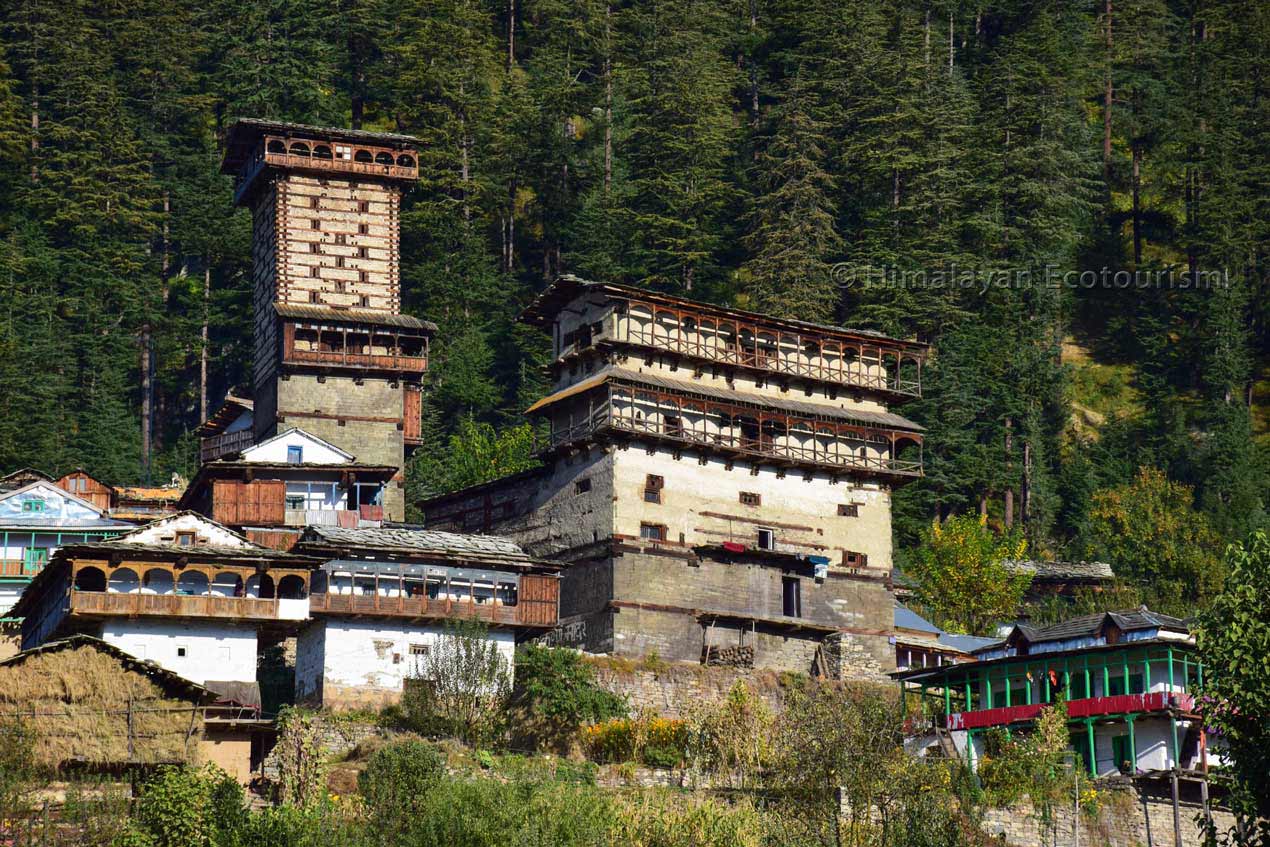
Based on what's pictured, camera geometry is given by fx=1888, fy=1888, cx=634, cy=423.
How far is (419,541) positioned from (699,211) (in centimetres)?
4063

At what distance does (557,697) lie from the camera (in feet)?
189

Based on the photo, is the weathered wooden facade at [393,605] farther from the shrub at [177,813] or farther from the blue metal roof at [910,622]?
the blue metal roof at [910,622]

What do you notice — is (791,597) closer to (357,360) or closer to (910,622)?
(910,622)

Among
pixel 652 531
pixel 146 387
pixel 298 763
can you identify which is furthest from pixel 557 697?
pixel 146 387

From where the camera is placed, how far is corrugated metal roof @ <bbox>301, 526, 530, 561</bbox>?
6015 cm

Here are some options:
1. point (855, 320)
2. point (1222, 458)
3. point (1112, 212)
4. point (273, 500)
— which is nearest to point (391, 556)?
point (273, 500)

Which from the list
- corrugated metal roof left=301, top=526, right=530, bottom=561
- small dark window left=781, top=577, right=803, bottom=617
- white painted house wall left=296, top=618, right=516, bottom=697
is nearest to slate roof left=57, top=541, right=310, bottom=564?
corrugated metal roof left=301, top=526, right=530, bottom=561

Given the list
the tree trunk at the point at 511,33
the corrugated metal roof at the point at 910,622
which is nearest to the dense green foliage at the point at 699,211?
the tree trunk at the point at 511,33

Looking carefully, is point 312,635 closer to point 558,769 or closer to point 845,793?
point 558,769

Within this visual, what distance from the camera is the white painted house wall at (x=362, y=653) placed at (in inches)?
2306

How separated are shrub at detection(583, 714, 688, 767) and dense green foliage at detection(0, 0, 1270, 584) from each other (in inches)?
1169

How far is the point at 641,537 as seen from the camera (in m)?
67.0

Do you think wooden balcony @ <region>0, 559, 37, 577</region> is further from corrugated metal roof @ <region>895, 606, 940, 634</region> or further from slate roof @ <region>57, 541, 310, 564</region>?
corrugated metal roof @ <region>895, 606, 940, 634</region>

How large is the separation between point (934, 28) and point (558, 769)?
76.6 m
